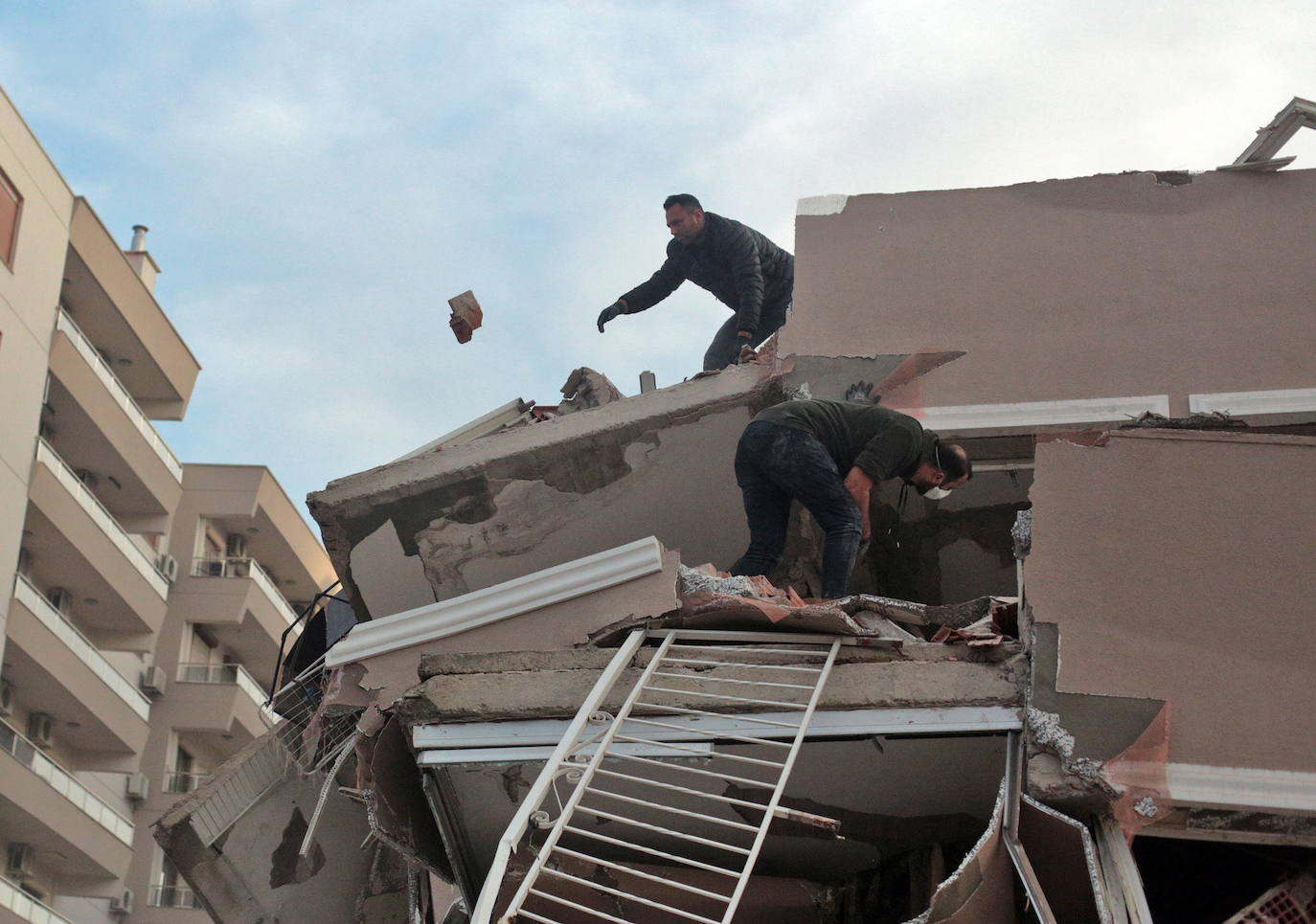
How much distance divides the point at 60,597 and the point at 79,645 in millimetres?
1477

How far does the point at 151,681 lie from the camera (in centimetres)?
2683

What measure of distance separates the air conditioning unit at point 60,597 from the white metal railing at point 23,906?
513 cm

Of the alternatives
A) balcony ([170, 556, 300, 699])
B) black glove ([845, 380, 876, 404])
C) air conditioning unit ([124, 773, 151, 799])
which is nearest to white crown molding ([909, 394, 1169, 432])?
black glove ([845, 380, 876, 404])

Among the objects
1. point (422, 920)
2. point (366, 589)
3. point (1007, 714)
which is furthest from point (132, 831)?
point (1007, 714)

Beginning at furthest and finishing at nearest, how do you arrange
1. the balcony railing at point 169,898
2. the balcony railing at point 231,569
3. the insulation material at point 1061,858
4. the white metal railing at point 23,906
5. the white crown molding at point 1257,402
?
the balcony railing at point 231,569
the balcony railing at point 169,898
the white metal railing at point 23,906
the white crown molding at point 1257,402
the insulation material at point 1061,858

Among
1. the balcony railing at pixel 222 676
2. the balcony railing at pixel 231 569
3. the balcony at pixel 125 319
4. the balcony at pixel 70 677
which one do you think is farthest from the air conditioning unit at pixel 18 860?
the balcony at pixel 125 319

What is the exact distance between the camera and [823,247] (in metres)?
8.52

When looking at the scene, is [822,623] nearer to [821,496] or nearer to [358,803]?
[821,496]

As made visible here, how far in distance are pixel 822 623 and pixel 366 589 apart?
11.6ft

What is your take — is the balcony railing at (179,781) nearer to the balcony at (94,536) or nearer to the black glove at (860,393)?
the balcony at (94,536)

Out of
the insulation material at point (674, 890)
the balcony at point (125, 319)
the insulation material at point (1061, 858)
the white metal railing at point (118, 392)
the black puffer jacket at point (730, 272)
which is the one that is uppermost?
the balcony at point (125, 319)

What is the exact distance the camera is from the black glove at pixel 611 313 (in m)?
10.6

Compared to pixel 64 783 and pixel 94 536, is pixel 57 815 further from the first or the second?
pixel 94 536

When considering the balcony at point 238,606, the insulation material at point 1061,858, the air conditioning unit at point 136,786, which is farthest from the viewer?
the balcony at point 238,606
